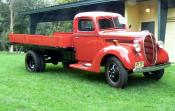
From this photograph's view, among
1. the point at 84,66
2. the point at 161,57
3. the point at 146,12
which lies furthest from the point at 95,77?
the point at 146,12

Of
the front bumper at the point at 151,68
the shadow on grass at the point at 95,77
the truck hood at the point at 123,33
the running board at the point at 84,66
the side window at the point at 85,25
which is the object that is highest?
the side window at the point at 85,25

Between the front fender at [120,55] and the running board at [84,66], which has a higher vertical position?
the front fender at [120,55]

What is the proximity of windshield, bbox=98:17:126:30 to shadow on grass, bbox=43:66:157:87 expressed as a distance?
56.8 inches

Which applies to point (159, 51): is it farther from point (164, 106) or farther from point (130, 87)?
point (164, 106)

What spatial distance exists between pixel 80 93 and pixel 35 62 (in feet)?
12.0

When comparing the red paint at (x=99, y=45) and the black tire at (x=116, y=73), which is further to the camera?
the red paint at (x=99, y=45)

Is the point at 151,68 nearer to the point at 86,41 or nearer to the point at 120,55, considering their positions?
the point at 120,55

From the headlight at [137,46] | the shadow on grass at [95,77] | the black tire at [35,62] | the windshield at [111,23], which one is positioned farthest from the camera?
the black tire at [35,62]

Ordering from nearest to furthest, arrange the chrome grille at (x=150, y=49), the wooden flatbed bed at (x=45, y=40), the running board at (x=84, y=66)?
the chrome grille at (x=150, y=49) → the running board at (x=84, y=66) → the wooden flatbed bed at (x=45, y=40)

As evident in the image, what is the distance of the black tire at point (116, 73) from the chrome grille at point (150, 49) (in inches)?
30.8

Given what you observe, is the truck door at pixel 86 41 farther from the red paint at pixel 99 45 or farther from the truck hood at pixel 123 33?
the truck hood at pixel 123 33

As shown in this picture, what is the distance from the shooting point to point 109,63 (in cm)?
902

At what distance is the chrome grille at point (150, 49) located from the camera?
896cm

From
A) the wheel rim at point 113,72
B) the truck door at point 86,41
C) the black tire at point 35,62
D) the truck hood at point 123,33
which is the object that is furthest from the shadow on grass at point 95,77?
the truck hood at point 123,33
